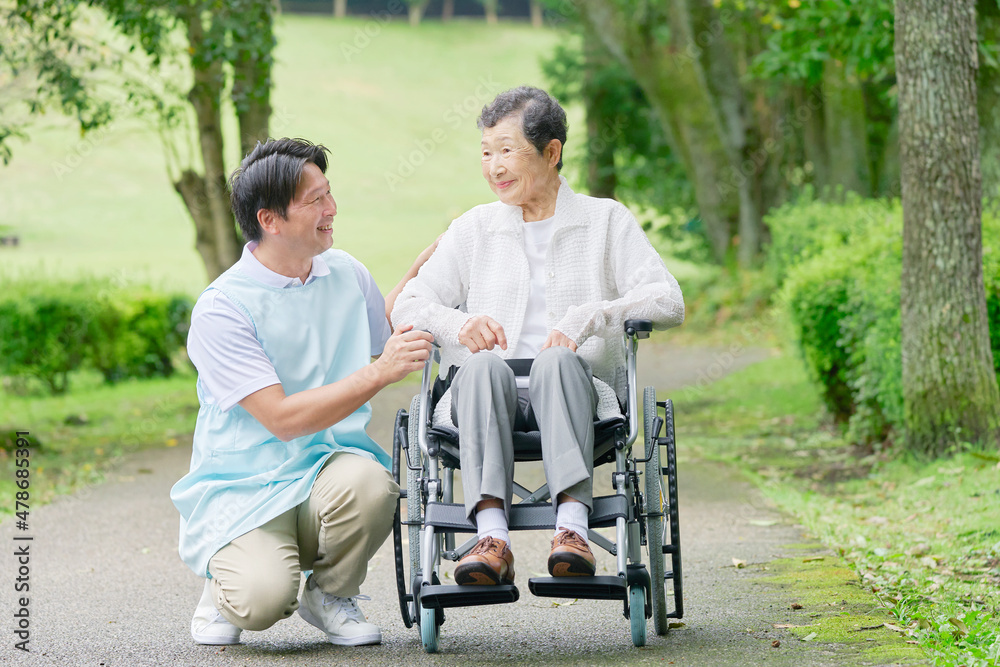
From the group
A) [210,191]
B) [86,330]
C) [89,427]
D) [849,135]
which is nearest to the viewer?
[89,427]

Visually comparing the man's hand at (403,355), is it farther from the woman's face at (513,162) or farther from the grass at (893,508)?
the grass at (893,508)

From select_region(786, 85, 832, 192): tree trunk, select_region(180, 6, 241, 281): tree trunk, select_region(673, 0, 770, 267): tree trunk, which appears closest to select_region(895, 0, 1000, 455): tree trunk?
select_region(180, 6, 241, 281): tree trunk

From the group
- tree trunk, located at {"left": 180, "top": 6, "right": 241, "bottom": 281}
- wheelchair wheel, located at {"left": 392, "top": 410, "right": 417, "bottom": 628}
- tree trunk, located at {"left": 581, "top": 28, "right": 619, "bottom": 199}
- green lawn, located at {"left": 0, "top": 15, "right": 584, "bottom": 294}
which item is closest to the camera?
wheelchair wheel, located at {"left": 392, "top": 410, "right": 417, "bottom": 628}

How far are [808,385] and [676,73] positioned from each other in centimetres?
719

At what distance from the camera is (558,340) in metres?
3.39

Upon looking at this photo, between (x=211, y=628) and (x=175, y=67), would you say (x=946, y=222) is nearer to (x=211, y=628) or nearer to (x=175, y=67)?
(x=211, y=628)

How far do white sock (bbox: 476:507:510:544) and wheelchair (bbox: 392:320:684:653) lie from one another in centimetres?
6

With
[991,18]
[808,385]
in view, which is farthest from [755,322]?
[991,18]

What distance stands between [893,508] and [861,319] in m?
1.74

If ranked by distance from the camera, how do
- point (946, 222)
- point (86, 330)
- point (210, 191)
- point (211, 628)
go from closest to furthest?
point (211, 628) → point (946, 222) → point (210, 191) → point (86, 330)

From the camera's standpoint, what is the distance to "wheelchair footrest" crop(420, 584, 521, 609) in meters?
2.99

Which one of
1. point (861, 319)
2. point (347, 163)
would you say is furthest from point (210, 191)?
point (347, 163)

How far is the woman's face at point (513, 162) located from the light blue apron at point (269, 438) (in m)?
0.68

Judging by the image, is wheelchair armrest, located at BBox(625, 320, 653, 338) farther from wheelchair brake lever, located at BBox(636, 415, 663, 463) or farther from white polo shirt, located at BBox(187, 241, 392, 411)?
white polo shirt, located at BBox(187, 241, 392, 411)
